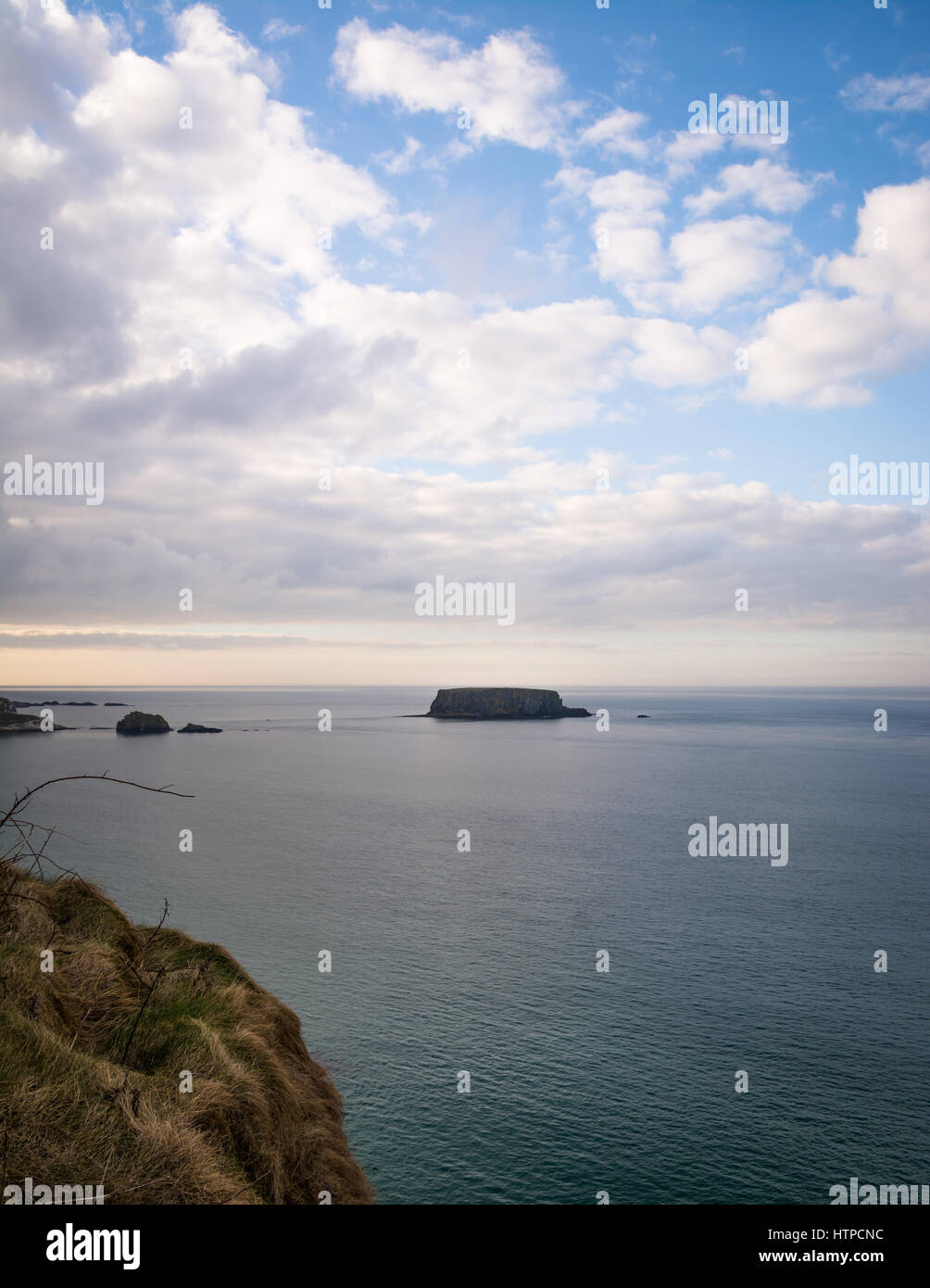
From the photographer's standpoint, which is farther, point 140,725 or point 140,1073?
point 140,725

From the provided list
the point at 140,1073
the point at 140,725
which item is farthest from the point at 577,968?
the point at 140,725

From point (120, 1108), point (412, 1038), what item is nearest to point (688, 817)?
point (412, 1038)

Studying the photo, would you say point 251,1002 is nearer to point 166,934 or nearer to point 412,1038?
point 166,934

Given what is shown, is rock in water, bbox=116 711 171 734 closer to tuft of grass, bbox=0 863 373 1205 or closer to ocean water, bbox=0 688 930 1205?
ocean water, bbox=0 688 930 1205

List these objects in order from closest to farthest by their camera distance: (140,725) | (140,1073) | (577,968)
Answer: (140,1073)
(577,968)
(140,725)

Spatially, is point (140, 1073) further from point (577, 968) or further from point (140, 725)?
point (140, 725)

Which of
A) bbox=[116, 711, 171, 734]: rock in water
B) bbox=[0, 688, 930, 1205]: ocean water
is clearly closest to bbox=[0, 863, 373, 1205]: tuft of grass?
bbox=[0, 688, 930, 1205]: ocean water

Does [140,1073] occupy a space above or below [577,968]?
above
